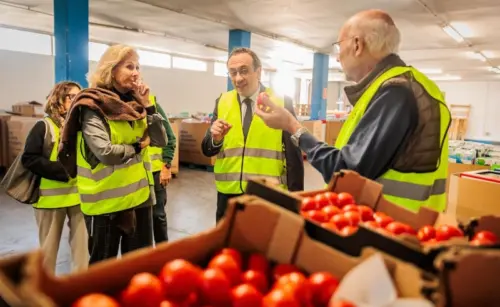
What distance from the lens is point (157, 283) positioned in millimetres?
773

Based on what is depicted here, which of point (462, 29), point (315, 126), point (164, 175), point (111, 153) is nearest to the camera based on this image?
point (111, 153)

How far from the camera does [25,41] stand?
32.0 feet

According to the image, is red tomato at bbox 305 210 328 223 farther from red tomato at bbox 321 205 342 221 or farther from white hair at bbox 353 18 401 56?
white hair at bbox 353 18 401 56

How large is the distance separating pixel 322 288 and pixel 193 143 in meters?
7.81

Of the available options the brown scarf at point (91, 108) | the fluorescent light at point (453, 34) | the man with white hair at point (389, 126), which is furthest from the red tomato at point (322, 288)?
the fluorescent light at point (453, 34)

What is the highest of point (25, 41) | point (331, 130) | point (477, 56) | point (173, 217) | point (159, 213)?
point (477, 56)

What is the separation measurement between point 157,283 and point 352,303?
1.17 ft

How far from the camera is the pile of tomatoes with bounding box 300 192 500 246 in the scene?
44.1 inches

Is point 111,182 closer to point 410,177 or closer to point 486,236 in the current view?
point 410,177

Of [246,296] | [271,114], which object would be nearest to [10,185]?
[271,114]

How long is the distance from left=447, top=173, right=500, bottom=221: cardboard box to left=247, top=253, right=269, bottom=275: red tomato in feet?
9.05

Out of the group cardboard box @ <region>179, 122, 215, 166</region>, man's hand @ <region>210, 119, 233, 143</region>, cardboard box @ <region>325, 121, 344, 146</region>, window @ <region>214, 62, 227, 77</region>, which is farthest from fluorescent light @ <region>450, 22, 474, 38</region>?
window @ <region>214, 62, 227, 77</region>

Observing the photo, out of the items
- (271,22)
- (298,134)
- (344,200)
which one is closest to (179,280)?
(344,200)

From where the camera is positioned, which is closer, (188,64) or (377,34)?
(377,34)
